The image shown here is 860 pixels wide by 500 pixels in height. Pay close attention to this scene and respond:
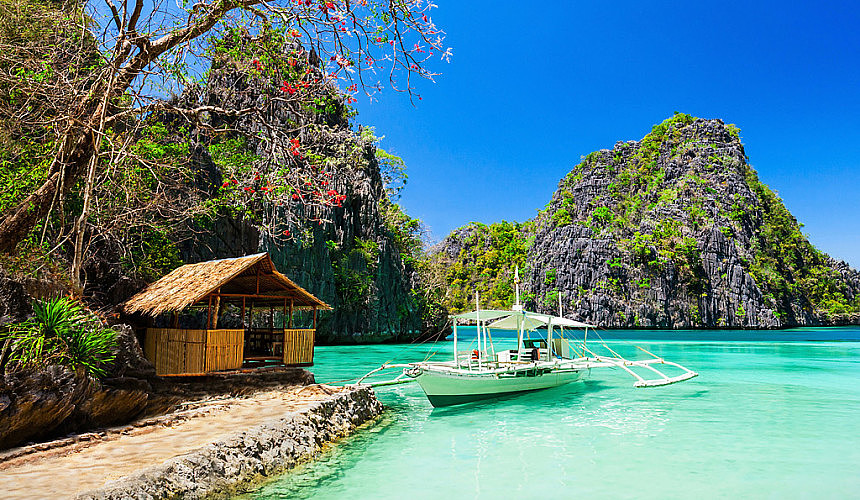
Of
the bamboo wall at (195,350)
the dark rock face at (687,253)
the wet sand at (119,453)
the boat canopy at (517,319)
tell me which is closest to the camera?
the wet sand at (119,453)

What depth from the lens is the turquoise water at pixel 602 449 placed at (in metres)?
6.98

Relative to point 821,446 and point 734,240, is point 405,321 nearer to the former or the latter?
point 821,446

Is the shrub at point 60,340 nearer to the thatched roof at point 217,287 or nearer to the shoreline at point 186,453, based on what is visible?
the shoreline at point 186,453

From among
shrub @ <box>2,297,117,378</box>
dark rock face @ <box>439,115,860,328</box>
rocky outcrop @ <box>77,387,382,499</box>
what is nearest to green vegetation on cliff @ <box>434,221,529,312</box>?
dark rock face @ <box>439,115,860,328</box>

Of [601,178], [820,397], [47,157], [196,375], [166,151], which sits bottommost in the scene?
[820,397]

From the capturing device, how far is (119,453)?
5988 millimetres

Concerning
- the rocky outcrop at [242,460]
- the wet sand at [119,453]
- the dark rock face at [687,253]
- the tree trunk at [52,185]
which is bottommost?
the rocky outcrop at [242,460]

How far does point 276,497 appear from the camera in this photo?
6.11m

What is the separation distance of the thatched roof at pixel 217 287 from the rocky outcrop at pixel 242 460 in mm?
3060

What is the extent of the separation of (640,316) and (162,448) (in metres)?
67.1

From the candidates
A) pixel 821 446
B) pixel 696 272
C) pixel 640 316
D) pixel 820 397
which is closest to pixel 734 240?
pixel 696 272

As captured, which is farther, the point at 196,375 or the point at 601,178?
the point at 601,178

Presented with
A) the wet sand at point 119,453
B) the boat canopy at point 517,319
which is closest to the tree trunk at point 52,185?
the wet sand at point 119,453

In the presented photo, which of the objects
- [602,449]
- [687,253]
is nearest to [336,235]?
[602,449]
